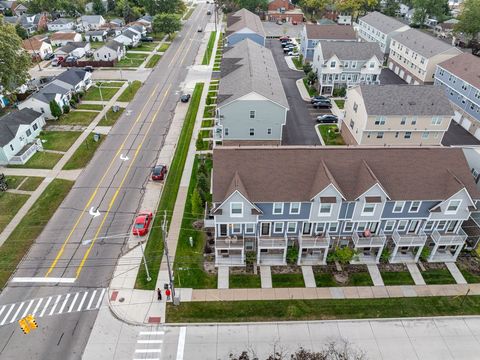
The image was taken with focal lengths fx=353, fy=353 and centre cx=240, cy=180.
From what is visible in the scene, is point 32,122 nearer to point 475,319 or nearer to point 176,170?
point 176,170

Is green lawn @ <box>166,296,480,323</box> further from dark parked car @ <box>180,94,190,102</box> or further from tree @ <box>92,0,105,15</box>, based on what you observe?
tree @ <box>92,0,105,15</box>

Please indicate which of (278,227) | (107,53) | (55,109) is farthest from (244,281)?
(107,53)

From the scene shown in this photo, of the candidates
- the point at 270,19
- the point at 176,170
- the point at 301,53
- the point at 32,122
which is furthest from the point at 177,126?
the point at 270,19

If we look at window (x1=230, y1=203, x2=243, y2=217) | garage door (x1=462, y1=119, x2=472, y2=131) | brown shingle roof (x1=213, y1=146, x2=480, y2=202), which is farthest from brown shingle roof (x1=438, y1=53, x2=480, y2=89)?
window (x1=230, y1=203, x2=243, y2=217)

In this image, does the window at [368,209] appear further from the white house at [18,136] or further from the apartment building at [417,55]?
the apartment building at [417,55]

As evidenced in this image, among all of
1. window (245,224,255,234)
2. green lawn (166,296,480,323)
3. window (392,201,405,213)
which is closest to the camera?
green lawn (166,296,480,323)

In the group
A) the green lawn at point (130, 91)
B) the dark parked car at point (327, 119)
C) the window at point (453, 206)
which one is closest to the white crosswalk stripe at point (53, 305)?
the window at point (453, 206)
